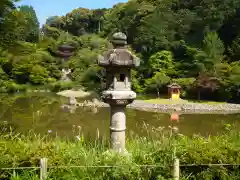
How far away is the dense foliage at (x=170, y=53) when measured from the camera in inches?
797

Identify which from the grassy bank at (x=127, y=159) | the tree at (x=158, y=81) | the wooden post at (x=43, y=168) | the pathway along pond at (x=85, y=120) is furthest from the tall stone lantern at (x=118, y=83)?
the tree at (x=158, y=81)

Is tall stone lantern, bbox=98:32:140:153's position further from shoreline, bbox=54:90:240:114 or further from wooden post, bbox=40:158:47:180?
shoreline, bbox=54:90:240:114

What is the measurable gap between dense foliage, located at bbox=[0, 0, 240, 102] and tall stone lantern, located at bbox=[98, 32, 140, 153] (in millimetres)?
15361

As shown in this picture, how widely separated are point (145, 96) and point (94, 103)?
5072 mm

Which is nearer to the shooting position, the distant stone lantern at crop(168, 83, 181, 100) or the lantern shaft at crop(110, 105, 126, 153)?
the lantern shaft at crop(110, 105, 126, 153)

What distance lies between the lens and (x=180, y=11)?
87.8ft

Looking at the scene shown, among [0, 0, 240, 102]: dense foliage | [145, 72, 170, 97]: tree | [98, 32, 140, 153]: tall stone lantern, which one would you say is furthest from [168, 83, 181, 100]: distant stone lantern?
[98, 32, 140, 153]: tall stone lantern

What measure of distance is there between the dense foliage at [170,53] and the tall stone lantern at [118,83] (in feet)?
50.4

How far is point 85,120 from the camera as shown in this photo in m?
14.5

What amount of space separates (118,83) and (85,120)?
10889mm

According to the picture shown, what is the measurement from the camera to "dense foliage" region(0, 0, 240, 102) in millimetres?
20250

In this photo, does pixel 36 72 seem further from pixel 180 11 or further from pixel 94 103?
pixel 180 11

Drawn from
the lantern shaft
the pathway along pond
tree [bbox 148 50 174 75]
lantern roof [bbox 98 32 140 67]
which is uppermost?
tree [bbox 148 50 174 75]

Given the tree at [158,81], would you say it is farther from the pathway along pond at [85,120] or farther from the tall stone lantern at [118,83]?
the tall stone lantern at [118,83]
